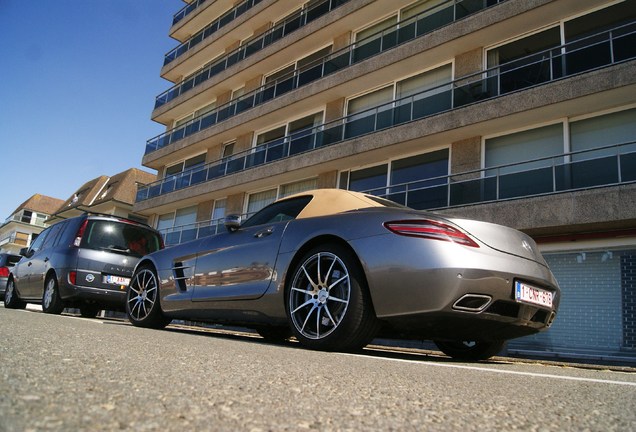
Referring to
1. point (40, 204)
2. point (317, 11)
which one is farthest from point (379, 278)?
point (40, 204)

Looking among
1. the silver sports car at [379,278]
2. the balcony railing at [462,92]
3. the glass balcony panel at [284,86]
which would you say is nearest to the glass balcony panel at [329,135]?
the balcony railing at [462,92]

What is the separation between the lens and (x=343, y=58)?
18.3 metres

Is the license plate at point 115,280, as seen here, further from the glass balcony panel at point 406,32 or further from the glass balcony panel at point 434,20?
the glass balcony panel at point 406,32

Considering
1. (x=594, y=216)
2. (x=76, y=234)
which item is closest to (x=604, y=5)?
(x=594, y=216)

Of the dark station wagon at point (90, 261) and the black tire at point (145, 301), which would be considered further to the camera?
the dark station wagon at point (90, 261)

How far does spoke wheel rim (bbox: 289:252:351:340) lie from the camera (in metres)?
3.61

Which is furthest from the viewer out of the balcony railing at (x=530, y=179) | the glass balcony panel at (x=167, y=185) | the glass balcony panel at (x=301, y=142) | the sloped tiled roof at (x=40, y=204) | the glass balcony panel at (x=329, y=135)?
the sloped tiled roof at (x=40, y=204)

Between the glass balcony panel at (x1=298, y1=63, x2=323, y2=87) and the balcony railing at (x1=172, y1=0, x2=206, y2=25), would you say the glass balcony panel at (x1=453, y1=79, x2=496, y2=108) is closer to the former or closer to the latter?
the glass balcony panel at (x1=298, y1=63, x2=323, y2=87)

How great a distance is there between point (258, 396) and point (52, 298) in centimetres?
753

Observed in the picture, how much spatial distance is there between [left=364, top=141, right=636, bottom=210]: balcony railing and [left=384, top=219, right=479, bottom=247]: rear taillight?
8741mm

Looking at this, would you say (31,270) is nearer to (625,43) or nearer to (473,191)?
(473,191)

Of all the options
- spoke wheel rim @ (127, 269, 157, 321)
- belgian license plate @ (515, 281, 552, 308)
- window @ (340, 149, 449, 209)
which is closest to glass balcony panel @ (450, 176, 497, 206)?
window @ (340, 149, 449, 209)

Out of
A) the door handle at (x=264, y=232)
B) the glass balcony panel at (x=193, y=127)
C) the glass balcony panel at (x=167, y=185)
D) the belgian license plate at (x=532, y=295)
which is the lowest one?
the belgian license plate at (x=532, y=295)

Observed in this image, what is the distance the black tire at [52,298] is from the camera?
7766mm
